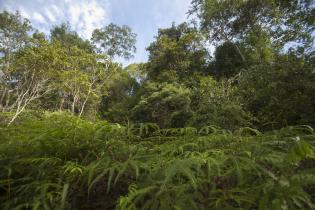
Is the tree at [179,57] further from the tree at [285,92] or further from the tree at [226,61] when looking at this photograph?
the tree at [285,92]

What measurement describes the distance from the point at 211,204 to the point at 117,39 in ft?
77.6

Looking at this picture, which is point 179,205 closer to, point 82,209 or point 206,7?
point 82,209

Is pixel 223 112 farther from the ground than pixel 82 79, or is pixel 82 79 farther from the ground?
pixel 82 79

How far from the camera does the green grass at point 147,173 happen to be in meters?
0.79

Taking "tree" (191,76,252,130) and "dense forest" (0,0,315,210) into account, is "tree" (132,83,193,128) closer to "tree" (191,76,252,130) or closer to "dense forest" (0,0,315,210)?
"dense forest" (0,0,315,210)

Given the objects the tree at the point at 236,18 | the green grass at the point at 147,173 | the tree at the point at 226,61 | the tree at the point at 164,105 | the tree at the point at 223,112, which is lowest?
the green grass at the point at 147,173

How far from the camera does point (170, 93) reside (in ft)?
42.2

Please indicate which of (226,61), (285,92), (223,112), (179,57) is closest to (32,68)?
(179,57)

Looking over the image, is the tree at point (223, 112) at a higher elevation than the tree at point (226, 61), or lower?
lower

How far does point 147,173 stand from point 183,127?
1.71 metres

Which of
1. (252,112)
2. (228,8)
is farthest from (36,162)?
(228,8)

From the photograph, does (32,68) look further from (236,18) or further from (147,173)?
(147,173)

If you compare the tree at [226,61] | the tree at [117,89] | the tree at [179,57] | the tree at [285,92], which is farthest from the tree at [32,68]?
the tree at [285,92]

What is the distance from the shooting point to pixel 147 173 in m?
0.98
